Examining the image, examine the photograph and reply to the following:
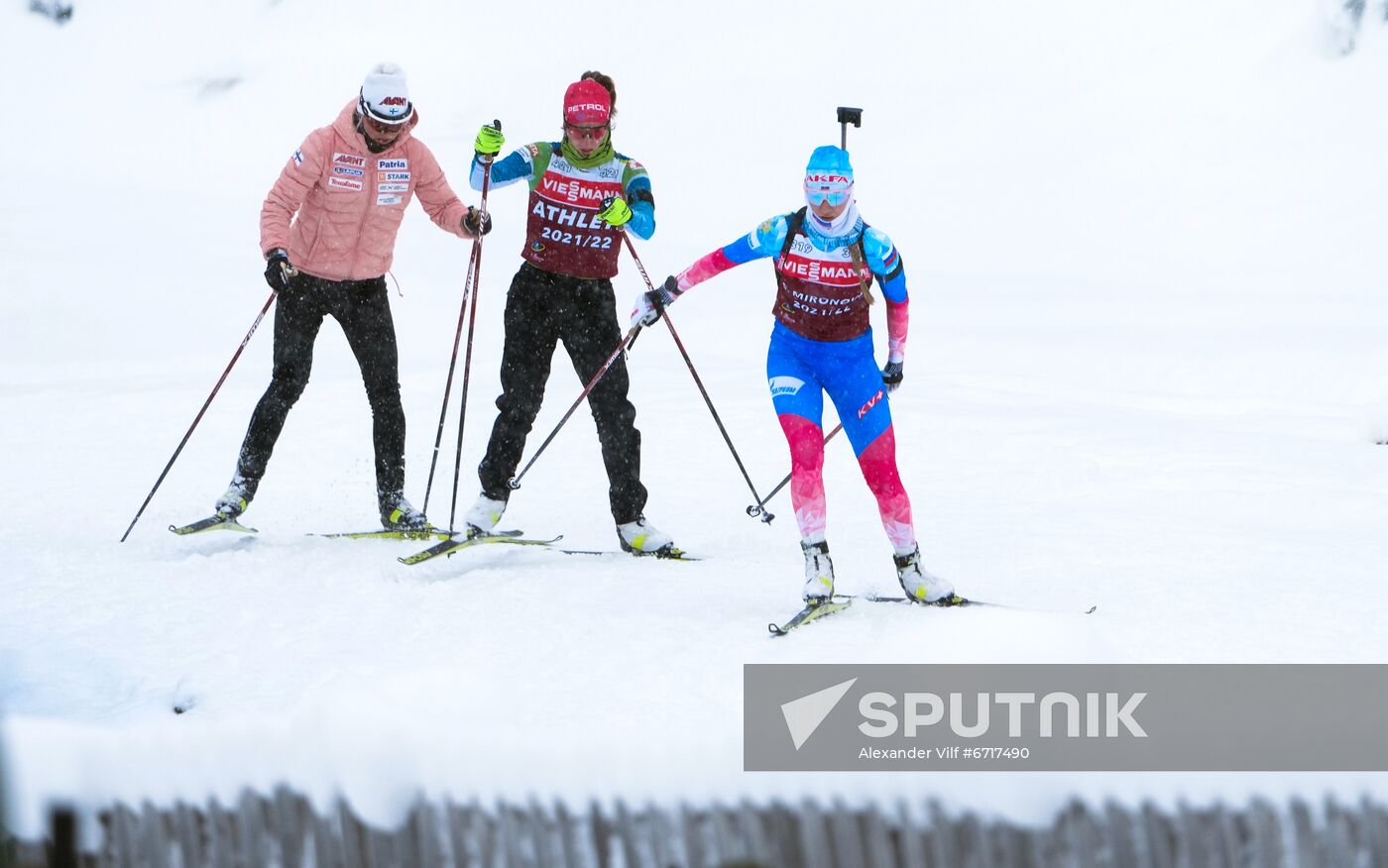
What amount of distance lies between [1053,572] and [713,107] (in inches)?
995

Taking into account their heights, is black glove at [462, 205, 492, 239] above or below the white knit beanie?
below

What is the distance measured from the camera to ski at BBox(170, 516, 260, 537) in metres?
6.38

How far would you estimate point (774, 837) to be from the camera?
10.7 ft

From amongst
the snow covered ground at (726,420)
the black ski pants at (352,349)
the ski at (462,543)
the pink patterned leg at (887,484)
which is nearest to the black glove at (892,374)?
the pink patterned leg at (887,484)

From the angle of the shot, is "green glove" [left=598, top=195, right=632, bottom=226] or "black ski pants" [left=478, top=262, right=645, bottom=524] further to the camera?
"black ski pants" [left=478, top=262, right=645, bottom=524]

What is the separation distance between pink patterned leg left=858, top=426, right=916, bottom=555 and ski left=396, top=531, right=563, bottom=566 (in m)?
1.99

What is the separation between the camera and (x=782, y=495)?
8852mm

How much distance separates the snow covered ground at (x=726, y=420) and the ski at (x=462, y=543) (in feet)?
0.20

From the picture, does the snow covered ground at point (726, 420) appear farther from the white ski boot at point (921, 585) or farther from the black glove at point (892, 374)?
the black glove at point (892, 374)

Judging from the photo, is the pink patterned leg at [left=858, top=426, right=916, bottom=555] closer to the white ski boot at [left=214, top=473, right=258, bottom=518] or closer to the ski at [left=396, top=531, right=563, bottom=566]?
the ski at [left=396, top=531, right=563, bottom=566]

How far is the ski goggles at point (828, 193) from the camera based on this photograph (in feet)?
16.4

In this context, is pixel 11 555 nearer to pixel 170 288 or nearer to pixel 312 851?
pixel 312 851

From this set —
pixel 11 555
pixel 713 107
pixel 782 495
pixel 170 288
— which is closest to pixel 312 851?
pixel 11 555

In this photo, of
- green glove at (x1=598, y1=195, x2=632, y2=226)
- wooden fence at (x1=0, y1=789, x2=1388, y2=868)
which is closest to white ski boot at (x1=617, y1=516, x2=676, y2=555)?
green glove at (x1=598, y1=195, x2=632, y2=226)
